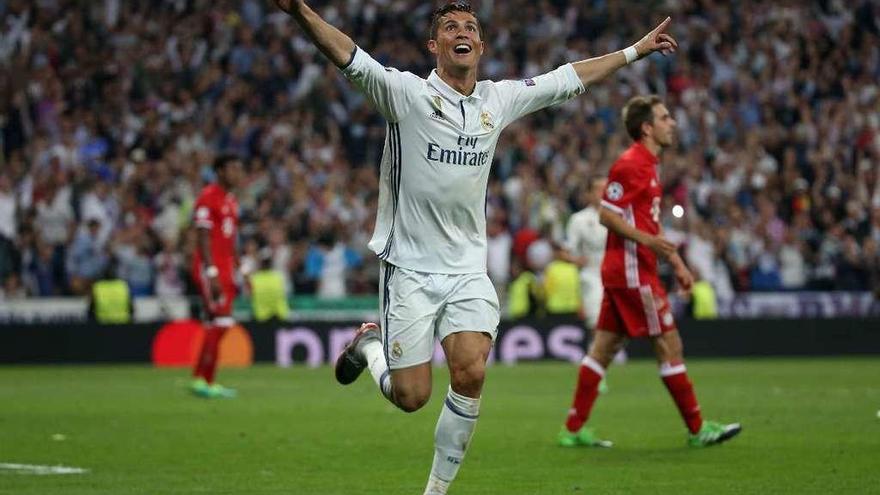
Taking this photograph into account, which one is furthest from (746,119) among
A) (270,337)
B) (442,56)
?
(442,56)

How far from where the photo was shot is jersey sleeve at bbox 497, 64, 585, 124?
856 centimetres

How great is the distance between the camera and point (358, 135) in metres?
27.9

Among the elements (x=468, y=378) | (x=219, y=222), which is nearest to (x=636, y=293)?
(x=468, y=378)

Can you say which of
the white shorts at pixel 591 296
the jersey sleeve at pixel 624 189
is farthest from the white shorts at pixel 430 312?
the white shorts at pixel 591 296

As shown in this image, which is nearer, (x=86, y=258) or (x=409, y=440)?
(x=409, y=440)

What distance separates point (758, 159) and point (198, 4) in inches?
422

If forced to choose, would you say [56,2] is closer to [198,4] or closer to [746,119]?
[198,4]

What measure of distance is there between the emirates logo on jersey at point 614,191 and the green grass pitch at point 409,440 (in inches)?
73.1

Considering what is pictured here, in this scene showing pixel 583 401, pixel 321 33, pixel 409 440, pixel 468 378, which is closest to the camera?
pixel 321 33

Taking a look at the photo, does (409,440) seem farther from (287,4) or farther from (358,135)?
(358,135)

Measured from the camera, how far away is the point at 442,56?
8.34 meters

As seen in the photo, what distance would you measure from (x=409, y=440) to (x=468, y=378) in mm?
4344

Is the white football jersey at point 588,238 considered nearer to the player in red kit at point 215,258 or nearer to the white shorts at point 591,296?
the white shorts at point 591,296

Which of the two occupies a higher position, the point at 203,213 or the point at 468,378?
the point at 203,213
